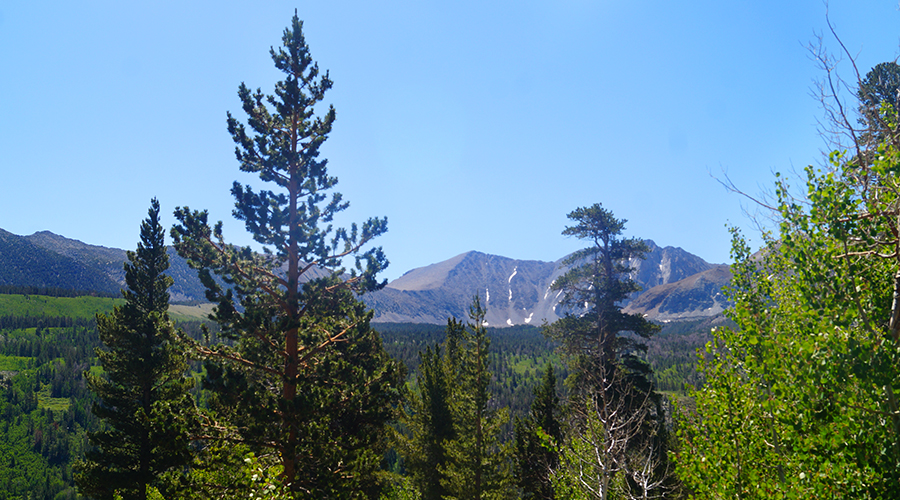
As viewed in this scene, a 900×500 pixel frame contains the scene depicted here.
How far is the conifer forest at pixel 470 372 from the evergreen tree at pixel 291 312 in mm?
76

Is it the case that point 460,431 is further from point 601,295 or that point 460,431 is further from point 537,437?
point 601,295

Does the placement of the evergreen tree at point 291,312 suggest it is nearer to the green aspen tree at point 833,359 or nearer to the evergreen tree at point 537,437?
the green aspen tree at point 833,359

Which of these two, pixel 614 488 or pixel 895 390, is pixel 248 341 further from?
pixel 895 390

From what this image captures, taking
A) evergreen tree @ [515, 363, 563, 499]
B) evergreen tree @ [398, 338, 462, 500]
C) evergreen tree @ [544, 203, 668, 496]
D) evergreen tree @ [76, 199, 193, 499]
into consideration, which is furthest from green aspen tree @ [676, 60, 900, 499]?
evergreen tree @ [76, 199, 193, 499]

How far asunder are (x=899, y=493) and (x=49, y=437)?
197 meters

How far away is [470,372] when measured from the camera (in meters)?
23.1

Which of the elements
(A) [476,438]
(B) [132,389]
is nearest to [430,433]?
(A) [476,438]

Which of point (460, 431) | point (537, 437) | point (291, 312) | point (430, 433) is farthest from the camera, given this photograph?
point (537, 437)

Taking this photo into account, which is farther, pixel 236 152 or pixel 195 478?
pixel 236 152

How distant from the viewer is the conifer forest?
750cm

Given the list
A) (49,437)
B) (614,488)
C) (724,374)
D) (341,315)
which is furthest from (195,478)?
(49,437)

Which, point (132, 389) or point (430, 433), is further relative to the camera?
point (430, 433)

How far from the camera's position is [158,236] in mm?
23359

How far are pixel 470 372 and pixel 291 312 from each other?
10.7m
